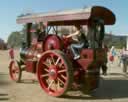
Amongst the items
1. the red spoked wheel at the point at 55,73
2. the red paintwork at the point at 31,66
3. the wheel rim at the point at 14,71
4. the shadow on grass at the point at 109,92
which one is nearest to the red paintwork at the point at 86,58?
the red spoked wheel at the point at 55,73

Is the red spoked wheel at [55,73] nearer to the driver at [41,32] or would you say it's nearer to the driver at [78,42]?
the driver at [78,42]

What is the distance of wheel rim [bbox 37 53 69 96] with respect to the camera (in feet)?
31.2

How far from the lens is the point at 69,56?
32.6ft

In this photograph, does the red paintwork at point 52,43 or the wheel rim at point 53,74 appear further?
the red paintwork at point 52,43

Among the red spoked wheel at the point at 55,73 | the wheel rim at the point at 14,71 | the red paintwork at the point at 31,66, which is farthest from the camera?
the wheel rim at the point at 14,71

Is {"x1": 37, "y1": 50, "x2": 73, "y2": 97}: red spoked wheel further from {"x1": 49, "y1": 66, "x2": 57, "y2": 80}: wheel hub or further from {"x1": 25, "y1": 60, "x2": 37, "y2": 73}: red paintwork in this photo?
{"x1": 25, "y1": 60, "x2": 37, "y2": 73}: red paintwork

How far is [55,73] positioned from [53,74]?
76 mm

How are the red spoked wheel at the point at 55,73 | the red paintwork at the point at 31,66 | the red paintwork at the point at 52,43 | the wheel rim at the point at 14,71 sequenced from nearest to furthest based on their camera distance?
the red spoked wheel at the point at 55,73
the red paintwork at the point at 52,43
the red paintwork at the point at 31,66
the wheel rim at the point at 14,71

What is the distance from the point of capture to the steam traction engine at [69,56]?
9510mm

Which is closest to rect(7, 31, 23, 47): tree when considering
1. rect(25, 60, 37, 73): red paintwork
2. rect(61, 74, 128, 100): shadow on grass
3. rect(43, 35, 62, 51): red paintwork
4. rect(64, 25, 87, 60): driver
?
rect(25, 60, 37, 73): red paintwork

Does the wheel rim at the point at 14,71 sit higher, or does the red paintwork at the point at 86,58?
the red paintwork at the point at 86,58

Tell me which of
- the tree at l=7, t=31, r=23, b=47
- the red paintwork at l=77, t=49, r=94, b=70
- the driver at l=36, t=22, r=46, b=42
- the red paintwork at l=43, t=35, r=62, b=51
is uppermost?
the driver at l=36, t=22, r=46, b=42

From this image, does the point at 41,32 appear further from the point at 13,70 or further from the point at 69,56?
the point at 13,70

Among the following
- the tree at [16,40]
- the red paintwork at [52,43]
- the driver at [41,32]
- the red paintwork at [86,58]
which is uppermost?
the driver at [41,32]
